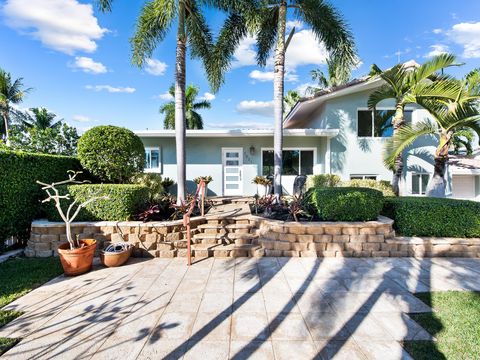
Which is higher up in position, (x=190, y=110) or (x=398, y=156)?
(x=190, y=110)

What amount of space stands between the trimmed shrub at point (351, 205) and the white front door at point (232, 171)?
5654 millimetres

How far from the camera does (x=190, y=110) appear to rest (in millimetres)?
21656

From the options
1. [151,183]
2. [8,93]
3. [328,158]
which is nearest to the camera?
[151,183]

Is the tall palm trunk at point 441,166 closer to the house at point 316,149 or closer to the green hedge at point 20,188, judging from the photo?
the house at point 316,149

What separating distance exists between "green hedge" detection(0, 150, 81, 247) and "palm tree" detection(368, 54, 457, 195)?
9.83 metres

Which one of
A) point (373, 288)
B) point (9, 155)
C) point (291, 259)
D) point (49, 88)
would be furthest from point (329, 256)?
point (49, 88)

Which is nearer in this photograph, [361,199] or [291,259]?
[291,259]

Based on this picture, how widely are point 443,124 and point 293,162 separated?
5344 millimetres

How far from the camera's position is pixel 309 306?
3.05 m

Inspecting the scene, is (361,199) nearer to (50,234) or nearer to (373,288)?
(373,288)

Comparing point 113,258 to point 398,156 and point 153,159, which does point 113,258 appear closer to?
point 153,159

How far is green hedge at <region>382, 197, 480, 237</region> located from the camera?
16.6 ft

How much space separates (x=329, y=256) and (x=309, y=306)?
2108 mm

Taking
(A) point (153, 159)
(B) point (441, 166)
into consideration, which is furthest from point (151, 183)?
(B) point (441, 166)
